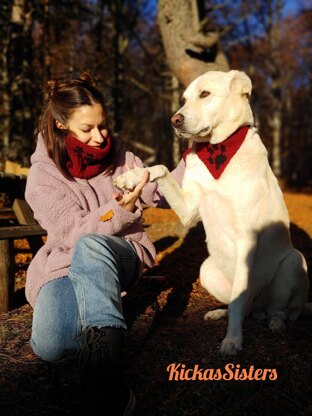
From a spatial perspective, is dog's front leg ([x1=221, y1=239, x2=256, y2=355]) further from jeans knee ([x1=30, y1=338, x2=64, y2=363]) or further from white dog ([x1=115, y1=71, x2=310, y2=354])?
jeans knee ([x1=30, y1=338, x2=64, y2=363])

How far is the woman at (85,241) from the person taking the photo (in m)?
1.96

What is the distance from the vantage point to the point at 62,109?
8.66 ft

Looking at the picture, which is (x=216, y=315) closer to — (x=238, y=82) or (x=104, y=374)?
(x=104, y=374)

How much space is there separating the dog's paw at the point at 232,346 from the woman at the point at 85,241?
585 millimetres

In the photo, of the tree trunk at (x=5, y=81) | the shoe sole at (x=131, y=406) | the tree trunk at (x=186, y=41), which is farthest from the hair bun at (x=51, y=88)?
the tree trunk at (x=5, y=81)

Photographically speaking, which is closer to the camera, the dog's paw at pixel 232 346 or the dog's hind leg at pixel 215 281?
the dog's paw at pixel 232 346

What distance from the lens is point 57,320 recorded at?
2.21 meters

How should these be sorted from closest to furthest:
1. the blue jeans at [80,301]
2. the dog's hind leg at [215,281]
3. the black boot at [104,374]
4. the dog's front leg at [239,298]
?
the black boot at [104,374]
the blue jeans at [80,301]
the dog's front leg at [239,298]
the dog's hind leg at [215,281]

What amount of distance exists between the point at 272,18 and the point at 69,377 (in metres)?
20.4

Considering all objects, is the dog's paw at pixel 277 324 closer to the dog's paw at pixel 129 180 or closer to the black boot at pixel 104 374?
the black boot at pixel 104 374

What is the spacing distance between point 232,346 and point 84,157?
4.50 feet

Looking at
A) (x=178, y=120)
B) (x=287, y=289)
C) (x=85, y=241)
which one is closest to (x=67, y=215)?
(x=85, y=241)

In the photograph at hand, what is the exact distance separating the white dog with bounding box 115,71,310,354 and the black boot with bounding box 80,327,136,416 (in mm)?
705

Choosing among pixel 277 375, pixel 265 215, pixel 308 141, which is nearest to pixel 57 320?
pixel 277 375
